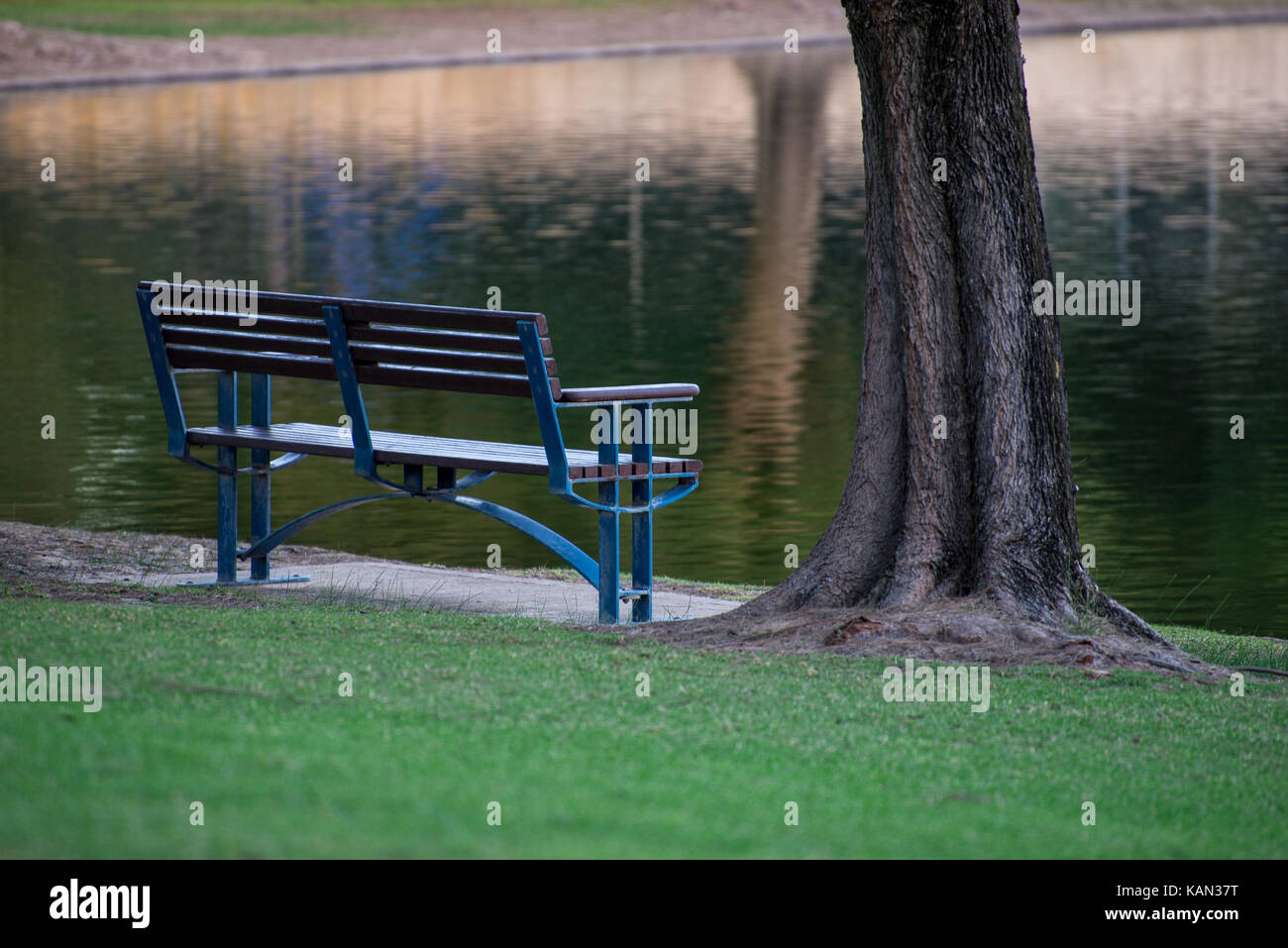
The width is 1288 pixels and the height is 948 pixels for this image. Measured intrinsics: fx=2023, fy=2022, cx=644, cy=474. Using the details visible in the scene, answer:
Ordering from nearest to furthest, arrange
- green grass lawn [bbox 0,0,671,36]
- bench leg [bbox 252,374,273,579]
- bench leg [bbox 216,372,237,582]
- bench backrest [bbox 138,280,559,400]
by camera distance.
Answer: bench backrest [bbox 138,280,559,400]
bench leg [bbox 216,372,237,582]
bench leg [bbox 252,374,273,579]
green grass lawn [bbox 0,0,671,36]

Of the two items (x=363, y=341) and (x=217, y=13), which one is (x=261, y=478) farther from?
(x=217, y=13)

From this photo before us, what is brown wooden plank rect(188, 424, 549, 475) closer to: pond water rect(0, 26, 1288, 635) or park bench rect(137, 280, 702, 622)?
park bench rect(137, 280, 702, 622)

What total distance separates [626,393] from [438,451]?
100 cm

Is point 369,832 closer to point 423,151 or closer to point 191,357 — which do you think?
point 191,357

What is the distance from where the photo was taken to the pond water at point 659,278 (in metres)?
13.4

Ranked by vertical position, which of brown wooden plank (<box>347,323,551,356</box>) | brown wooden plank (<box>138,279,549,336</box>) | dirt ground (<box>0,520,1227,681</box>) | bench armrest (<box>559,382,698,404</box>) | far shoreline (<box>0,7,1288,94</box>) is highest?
far shoreline (<box>0,7,1288,94</box>)

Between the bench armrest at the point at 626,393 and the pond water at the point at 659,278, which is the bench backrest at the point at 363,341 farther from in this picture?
the pond water at the point at 659,278

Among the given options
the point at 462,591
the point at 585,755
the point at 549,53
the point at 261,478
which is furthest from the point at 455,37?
the point at 585,755

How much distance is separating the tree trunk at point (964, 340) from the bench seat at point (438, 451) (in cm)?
92

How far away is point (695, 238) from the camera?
29250 millimetres

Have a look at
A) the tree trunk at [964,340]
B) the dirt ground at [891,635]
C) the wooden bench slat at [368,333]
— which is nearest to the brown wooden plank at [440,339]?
the wooden bench slat at [368,333]

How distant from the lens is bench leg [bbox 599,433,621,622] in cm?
856

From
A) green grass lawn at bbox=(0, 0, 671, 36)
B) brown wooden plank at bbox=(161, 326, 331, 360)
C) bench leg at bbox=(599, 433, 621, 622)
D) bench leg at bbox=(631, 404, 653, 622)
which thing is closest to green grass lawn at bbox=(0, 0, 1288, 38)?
green grass lawn at bbox=(0, 0, 671, 36)

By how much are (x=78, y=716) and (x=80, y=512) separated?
786 cm
